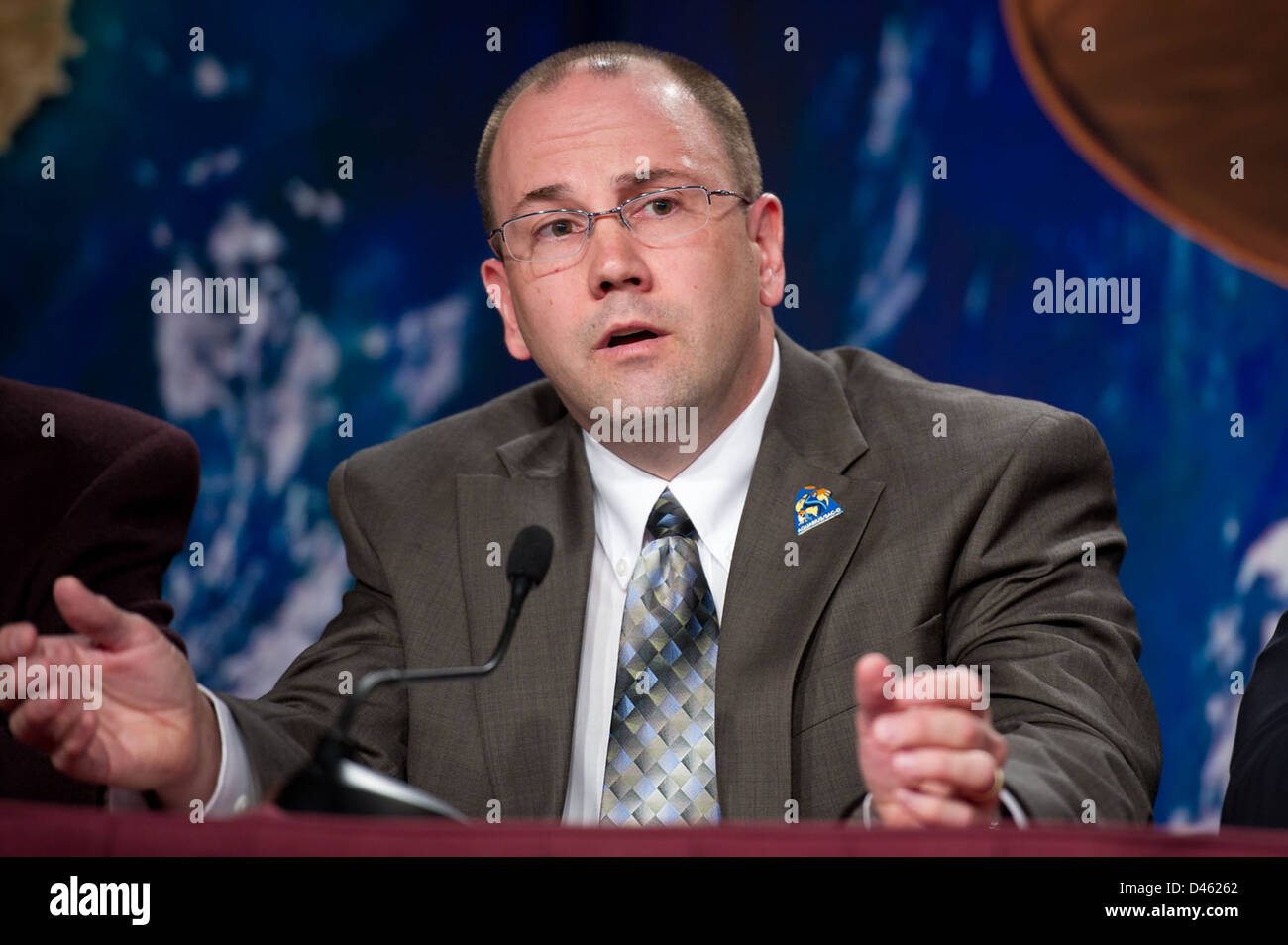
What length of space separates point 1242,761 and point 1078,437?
58 cm

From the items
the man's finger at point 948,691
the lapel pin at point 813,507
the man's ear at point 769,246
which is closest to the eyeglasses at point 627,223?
the man's ear at point 769,246

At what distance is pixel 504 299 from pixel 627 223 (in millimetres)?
404

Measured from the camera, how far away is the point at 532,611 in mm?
2162

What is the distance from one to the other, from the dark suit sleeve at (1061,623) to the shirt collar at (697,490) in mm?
392

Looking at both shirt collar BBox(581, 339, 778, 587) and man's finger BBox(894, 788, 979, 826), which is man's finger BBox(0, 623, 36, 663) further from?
shirt collar BBox(581, 339, 778, 587)

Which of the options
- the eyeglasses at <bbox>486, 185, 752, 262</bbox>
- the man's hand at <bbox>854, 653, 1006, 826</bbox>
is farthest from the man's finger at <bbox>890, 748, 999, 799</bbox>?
the eyeglasses at <bbox>486, 185, 752, 262</bbox>

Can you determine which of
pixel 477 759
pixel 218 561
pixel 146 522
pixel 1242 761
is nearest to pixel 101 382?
pixel 218 561

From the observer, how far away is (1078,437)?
2.14 metres

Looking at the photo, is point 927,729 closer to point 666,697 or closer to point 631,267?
point 666,697

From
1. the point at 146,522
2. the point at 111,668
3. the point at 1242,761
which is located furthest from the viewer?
the point at 146,522

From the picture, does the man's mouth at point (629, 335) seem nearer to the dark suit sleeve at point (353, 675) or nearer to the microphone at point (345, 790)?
the dark suit sleeve at point (353, 675)

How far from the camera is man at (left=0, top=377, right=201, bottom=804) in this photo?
2174mm

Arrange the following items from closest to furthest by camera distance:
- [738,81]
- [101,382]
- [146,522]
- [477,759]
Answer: [477,759] < [146,522] < [101,382] < [738,81]

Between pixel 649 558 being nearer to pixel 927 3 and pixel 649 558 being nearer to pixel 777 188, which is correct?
pixel 777 188
